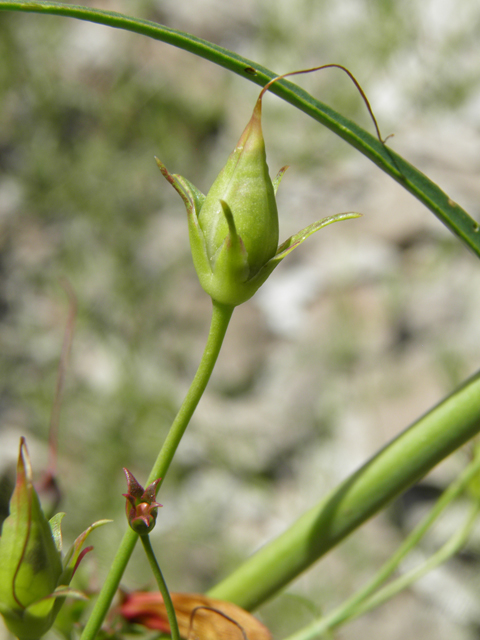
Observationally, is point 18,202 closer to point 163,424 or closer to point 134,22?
point 163,424

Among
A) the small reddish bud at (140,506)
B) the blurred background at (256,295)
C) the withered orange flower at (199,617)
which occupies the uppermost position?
the blurred background at (256,295)

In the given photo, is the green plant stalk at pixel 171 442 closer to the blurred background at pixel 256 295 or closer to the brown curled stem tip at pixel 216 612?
the brown curled stem tip at pixel 216 612

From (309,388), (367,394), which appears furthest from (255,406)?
(367,394)

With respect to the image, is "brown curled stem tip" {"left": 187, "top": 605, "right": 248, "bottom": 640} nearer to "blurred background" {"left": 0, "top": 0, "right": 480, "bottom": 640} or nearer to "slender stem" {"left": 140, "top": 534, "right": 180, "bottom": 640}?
"slender stem" {"left": 140, "top": 534, "right": 180, "bottom": 640}

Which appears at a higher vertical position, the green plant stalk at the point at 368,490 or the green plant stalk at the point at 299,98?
the green plant stalk at the point at 299,98

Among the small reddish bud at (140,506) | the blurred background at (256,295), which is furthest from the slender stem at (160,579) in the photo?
the blurred background at (256,295)

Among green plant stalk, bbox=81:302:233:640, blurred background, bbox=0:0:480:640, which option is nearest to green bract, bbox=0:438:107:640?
green plant stalk, bbox=81:302:233:640
